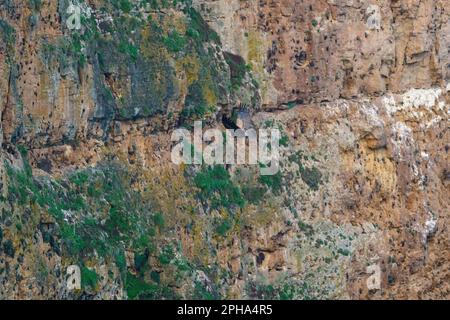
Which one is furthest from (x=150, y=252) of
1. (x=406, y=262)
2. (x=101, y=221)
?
(x=406, y=262)

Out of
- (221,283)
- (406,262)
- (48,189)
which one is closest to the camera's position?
(48,189)

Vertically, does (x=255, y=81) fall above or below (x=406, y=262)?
above

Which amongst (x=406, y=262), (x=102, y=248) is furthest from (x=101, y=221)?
(x=406, y=262)

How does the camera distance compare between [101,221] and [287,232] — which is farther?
[287,232]

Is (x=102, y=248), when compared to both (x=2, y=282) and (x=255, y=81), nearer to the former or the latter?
(x=2, y=282)

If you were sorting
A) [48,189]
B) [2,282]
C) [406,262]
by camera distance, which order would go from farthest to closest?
[406,262], [48,189], [2,282]

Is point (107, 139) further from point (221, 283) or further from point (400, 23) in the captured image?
point (400, 23)
